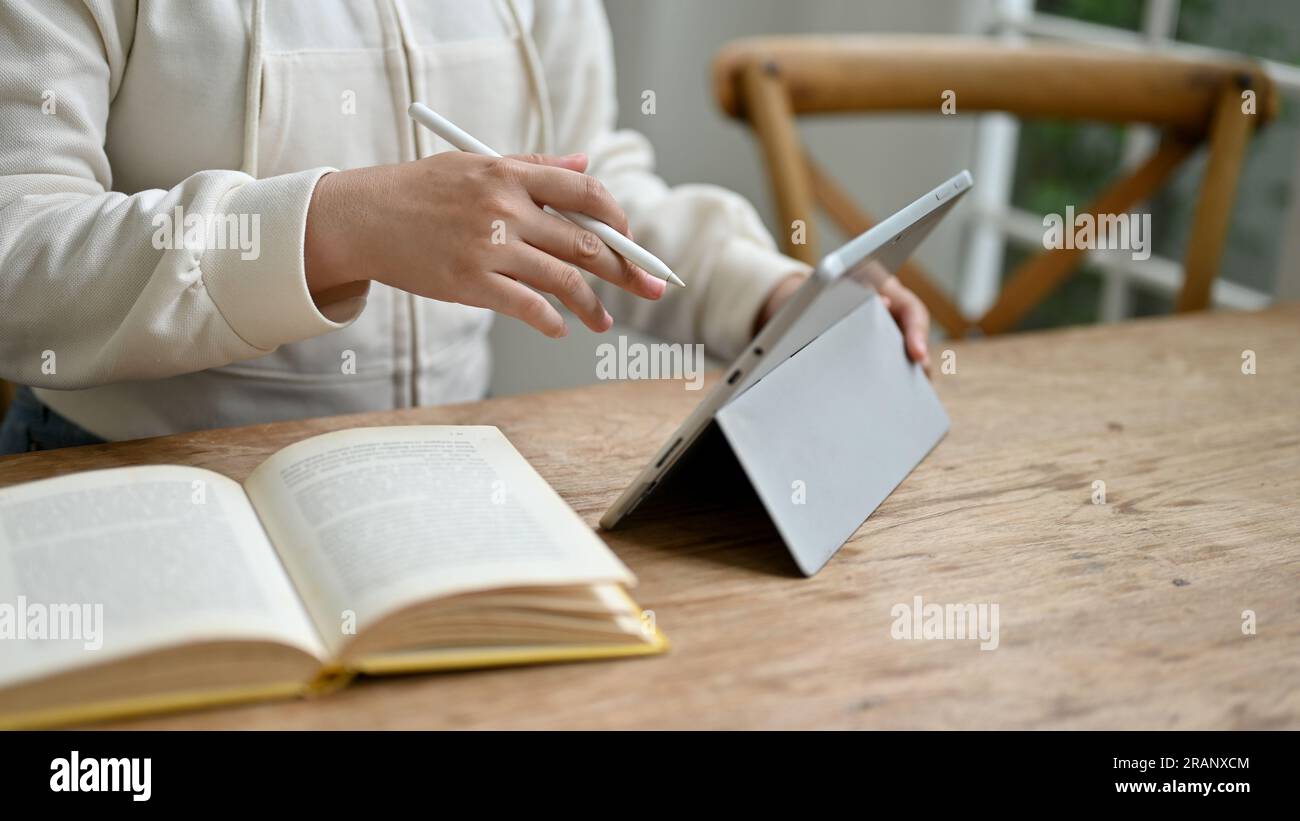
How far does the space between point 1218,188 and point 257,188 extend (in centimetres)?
118

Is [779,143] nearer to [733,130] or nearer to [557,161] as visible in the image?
[557,161]

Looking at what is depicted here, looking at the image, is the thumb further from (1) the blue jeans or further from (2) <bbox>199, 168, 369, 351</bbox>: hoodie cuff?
(1) the blue jeans

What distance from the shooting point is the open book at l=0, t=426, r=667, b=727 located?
0.51 metres

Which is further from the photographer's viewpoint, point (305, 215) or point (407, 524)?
point (305, 215)

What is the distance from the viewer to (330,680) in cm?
54

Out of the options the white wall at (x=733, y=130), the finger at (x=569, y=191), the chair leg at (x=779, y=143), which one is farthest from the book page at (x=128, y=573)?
the white wall at (x=733, y=130)

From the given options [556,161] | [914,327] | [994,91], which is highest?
[994,91]

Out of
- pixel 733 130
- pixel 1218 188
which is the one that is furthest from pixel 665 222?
pixel 733 130

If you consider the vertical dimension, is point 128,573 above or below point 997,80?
below

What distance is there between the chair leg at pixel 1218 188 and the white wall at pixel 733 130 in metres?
0.74
